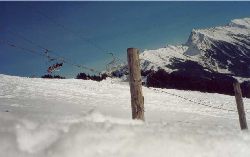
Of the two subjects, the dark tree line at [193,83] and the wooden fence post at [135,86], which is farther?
the dark tree line at [193,83]

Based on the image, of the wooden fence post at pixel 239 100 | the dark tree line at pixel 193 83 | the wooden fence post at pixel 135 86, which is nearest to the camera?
the wooden fence post at pixel 135 86

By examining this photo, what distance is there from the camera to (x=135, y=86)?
8.23 m

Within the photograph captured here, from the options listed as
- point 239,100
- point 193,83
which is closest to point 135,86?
point 239,100

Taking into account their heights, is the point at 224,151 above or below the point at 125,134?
below

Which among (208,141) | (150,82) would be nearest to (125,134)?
(208,141)

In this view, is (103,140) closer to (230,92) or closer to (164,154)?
(164,154)

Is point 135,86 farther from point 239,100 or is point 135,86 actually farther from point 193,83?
point 193,83

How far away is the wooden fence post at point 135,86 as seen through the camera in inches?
323

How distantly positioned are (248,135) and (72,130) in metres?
3.37

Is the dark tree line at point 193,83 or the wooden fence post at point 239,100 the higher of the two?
the dark tree line at point 193,83

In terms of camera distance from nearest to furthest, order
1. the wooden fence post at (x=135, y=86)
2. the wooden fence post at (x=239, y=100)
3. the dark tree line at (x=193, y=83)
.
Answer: the wooden fence post at (x=135, y=86) → the wooden fence post at (x=239, y=100) → the dark tree line at (x=193, y=83)

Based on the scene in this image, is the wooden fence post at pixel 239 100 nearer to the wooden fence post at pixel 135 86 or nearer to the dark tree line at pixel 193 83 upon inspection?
the wooden fence post at pixel 135 86

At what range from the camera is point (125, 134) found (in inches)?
227

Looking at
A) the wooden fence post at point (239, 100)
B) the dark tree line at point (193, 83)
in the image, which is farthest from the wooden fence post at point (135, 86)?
the dark tree line at point (193, 83)
